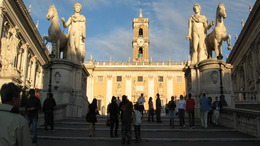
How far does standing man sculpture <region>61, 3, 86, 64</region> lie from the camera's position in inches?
792

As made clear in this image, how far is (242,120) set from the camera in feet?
38.3

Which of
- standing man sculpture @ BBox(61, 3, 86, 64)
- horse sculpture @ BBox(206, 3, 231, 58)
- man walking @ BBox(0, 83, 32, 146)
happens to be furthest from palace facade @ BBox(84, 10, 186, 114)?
man walking @ BBox(0, 83, 32, 146)

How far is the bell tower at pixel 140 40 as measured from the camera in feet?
221

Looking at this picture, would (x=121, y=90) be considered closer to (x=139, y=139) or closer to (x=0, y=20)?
(x=0, y=20)

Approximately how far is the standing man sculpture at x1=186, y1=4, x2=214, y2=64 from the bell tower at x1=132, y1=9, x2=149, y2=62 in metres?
45.7

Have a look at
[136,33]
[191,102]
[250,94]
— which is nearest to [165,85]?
[136,33]

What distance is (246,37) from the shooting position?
1420 inches

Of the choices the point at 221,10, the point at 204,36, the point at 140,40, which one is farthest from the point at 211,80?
the point at 140,40

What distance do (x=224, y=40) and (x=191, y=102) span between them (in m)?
7.20

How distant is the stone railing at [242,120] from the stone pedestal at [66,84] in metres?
10.3

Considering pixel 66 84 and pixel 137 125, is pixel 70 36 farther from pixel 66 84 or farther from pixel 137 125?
pixel 137 125

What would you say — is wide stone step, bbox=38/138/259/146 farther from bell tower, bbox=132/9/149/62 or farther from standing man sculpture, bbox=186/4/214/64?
bell tower, bbox=132/9/149/62

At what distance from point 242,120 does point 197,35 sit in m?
8.97

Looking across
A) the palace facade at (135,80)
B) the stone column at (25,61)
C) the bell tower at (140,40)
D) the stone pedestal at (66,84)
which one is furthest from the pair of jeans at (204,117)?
the bell tower at (140,40)
